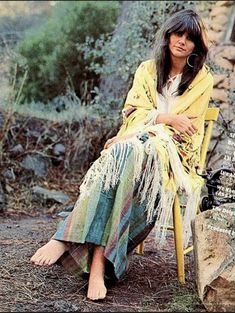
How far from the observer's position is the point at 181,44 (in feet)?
9.80

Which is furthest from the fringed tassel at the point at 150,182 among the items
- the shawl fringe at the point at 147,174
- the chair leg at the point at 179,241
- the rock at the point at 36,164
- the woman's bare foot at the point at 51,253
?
the rock at the point at 36,164

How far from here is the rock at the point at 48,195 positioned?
490 centimetres

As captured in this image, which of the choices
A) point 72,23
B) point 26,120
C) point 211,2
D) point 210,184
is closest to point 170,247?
point 210,184

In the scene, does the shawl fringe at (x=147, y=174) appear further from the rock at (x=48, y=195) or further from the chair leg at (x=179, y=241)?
the rock at (x=48, y=195)

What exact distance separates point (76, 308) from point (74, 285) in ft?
1.27

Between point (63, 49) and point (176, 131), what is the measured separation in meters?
4.57

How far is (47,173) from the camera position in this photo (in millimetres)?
5395

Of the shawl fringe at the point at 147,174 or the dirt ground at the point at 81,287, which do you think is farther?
the shawl fringe at the point at 147,174

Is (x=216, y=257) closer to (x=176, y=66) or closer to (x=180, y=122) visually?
(x=180, y=122)

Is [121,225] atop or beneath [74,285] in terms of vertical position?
atop

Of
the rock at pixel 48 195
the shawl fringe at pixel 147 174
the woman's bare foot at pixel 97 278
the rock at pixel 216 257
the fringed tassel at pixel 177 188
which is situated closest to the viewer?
the rock at pixel 216 257

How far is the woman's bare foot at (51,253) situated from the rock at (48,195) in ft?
7.33

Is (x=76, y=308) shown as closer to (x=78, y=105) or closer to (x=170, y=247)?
(x=170, y=247)

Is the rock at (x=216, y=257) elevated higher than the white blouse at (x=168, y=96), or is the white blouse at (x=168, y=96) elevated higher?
the white blouse at (x=168, y=96)
